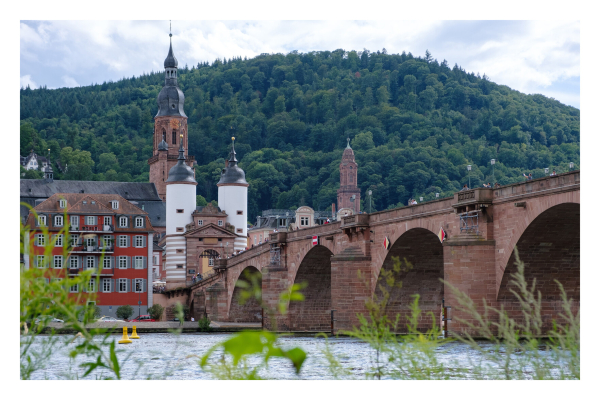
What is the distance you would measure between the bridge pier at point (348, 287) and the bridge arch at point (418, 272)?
3.75 feet

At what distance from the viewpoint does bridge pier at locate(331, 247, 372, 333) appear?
54.7 m

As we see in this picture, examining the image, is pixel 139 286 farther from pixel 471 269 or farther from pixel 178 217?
pixel 471 269

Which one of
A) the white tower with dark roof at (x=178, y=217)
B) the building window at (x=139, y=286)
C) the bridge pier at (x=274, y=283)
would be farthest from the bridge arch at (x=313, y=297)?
the white tower with dark roof at (x=178, y=217)

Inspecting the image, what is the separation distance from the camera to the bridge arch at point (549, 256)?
→ 3847 cm

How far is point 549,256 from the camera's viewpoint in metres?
39.5

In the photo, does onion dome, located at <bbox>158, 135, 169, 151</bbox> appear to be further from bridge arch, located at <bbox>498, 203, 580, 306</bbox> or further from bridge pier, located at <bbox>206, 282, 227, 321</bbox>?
bridge arch, located at <bbox>498, 203, 580, 306</bbox>

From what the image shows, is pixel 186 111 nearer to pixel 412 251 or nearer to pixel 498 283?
pixel 412 251

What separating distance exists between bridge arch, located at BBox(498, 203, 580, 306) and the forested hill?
94728mm

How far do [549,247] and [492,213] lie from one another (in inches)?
127

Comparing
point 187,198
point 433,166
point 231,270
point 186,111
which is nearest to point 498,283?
point 231,270

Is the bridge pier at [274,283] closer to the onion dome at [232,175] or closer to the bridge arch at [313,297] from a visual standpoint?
the bridge arch at [313,297]

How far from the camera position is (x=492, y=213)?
136ft

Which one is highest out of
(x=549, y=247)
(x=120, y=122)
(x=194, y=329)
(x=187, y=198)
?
(x=120, y=122)
